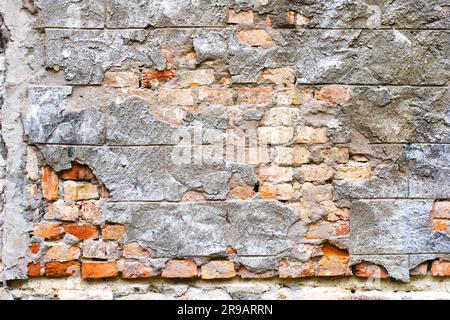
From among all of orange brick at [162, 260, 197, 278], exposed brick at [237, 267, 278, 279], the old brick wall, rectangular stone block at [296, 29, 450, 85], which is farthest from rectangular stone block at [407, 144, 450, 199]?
orange brick at [162, 260, 197, 278]

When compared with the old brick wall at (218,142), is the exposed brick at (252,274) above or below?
below

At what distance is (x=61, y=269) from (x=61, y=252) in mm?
83

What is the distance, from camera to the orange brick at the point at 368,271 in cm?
242

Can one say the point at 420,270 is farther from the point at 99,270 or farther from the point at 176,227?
the point at 99,270

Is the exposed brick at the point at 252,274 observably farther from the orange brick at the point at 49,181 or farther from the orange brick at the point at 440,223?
the orange brick at the point at 49,181

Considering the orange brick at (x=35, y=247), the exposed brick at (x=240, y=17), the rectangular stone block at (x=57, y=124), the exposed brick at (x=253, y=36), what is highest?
the exposed brick at (x=240, y=17)

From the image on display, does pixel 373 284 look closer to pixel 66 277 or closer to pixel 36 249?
pixel 66 277

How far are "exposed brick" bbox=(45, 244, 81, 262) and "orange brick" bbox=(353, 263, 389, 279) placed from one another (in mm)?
1364

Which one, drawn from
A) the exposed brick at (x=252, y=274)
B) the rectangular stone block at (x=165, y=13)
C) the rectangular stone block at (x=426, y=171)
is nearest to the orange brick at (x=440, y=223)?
the rectangular stone block at (x=426, y=171)

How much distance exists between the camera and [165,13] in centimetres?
237

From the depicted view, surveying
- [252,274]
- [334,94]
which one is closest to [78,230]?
[252,274]

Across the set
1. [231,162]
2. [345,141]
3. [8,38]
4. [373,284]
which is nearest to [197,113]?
[231,162]

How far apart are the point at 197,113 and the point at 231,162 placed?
0.94ft

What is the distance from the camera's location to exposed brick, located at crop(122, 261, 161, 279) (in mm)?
2383
